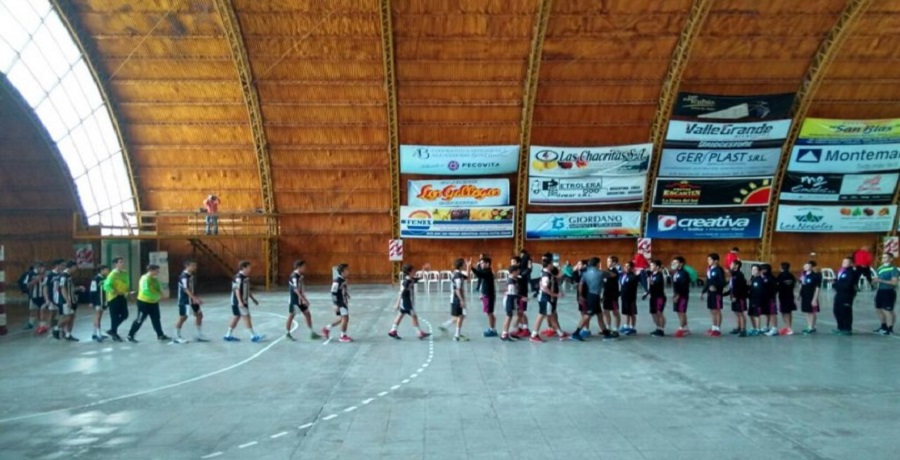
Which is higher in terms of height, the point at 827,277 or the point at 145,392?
the point at 827,277

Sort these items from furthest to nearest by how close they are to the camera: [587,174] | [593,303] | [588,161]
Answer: [587,174] → [588,161] → [593,303]

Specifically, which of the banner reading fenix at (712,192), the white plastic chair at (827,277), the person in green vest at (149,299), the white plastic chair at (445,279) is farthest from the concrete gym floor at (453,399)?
the white plastic chair at (827,277)

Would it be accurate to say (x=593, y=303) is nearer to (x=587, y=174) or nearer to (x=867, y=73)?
(x=587, y=174)

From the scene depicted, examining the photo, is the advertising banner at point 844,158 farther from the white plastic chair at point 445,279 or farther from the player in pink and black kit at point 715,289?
the player in pink and black kit at point 715,289

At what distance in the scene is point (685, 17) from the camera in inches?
1008

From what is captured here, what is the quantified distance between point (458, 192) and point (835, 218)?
1959cm

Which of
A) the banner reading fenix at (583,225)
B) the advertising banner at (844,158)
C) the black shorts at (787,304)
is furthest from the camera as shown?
the banner reading fenix at (583,225)

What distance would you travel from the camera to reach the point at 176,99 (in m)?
28.3

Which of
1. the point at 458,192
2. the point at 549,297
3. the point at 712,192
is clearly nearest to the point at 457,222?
the point at 458,192

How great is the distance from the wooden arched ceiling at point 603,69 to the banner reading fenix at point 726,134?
1490 mm

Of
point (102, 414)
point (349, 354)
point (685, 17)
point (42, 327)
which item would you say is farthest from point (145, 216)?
point (685, 17)

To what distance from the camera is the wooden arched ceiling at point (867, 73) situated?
2636 centimetres

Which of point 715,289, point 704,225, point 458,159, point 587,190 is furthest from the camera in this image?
point 704,225

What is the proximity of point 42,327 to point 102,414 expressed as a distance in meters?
9.93
